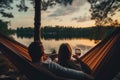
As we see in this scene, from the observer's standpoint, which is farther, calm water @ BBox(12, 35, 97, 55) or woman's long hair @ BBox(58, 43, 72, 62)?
calm water @ BBox(12, 35, 97, 55)

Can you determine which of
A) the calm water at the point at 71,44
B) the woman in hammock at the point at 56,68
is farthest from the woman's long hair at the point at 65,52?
the calm water at the point at 71,44

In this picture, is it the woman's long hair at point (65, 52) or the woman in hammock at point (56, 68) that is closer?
the woman in hammock at point (56, 68)

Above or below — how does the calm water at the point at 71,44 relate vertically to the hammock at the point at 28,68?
below

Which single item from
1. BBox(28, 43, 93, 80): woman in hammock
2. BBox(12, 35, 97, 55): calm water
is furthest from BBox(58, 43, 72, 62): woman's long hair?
BBox(12, 35, 97, 55): calm water

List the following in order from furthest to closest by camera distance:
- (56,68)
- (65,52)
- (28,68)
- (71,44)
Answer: (71,44), (28,68), (65,52), (56,68)

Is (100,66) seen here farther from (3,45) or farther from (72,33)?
(72,33)

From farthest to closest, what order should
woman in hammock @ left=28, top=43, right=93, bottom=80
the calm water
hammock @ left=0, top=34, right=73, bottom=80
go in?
the calm water
hammock @ left=0, top=34, right=73, bottom=80
woman in hammock @ left=28, top=43, right=93, bottom=80

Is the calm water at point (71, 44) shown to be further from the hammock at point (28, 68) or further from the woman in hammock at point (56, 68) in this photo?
the woman in hammock at point (56, 68)

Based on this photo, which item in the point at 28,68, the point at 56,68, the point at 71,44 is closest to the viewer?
the point at 56,68

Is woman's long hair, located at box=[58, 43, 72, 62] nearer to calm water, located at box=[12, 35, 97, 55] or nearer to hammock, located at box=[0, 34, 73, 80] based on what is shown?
hammock, located at box=[0, 34, 73, 80]

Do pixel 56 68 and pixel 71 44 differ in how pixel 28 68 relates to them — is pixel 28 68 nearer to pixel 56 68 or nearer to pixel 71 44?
pixel 56 68

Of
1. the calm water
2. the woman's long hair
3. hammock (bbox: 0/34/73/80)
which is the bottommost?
the calm water

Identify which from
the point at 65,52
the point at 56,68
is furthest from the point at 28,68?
Answer: the point at 65,52

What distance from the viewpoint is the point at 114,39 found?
5.86 m
